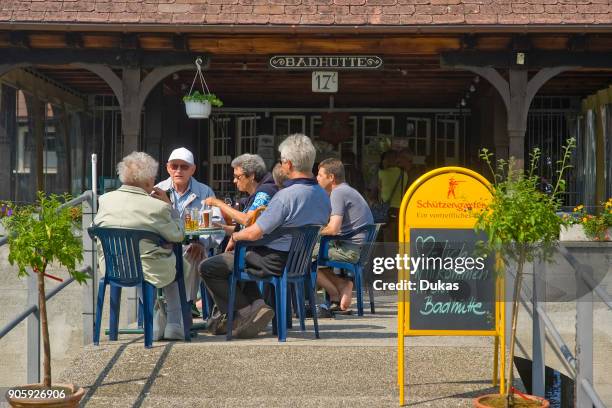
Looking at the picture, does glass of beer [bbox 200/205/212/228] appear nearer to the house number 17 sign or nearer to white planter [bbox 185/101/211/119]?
white planter [bbox 185/101/211/119]

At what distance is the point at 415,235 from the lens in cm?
552

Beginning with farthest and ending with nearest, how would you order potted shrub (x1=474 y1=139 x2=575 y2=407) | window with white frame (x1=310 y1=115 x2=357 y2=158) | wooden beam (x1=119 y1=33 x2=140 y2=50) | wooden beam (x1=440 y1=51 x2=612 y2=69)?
window with white frame (x1=310 y1=115 x2=357 y2=158), wooden beam (x1=440 y1=51 x2=612 y2=69), wooden beam (x1=119 y1=33 x2=140 y2=50), potted shrub (x1=474 y1=139 x2=575 y2=407)

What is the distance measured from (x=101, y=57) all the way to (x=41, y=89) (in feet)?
12.8

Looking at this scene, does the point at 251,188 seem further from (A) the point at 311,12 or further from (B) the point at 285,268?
(A) the point at 311,12

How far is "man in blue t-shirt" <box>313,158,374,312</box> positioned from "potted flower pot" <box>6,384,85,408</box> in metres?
3.49

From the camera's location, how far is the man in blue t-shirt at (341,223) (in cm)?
852

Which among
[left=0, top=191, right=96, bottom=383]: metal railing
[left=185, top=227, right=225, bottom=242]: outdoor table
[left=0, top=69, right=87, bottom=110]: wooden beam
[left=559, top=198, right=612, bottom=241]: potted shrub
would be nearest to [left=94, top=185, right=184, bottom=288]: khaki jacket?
[left=0, top=191, right=96, bottom=383]: metal railing

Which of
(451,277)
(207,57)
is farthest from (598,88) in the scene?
(451,277)

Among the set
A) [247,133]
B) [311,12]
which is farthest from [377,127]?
[311,12]

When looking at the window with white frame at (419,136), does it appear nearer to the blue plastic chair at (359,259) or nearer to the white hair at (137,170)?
the blue plastic chair at (359,259)

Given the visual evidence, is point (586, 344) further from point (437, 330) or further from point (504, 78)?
point (504, 78)

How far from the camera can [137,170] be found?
6789mm

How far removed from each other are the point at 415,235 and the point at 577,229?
751 centimetres

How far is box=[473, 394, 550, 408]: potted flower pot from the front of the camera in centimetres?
522
